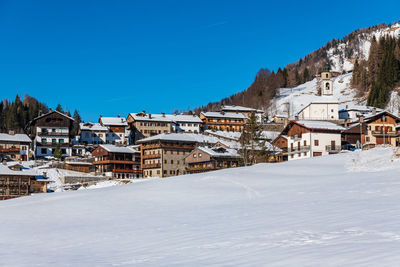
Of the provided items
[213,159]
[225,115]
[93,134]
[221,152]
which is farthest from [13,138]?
[225,115]

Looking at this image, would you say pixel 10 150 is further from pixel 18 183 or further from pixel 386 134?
pixel 386 134

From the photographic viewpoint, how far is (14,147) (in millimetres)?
101000

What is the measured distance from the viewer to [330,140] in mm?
78938

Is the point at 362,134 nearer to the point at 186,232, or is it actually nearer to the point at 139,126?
the point at 139,126

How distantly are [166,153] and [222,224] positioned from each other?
244 ft

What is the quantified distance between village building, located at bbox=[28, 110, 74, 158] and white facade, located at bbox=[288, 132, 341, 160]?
54438mm

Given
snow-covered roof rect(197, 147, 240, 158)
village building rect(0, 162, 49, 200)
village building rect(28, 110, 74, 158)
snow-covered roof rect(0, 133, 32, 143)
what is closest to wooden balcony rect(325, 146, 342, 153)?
snow-covered roof rect(197, 147, 240, 158)

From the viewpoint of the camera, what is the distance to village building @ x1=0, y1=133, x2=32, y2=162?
100062 millimetres

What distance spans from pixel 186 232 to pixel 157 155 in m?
75.0

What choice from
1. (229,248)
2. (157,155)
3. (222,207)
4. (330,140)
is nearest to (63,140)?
(157,155)

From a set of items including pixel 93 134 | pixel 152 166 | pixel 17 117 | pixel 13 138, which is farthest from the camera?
pixel 17 117

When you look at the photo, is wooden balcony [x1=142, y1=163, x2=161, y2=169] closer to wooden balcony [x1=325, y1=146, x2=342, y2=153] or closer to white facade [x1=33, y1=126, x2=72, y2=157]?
white facade [x1=33, y1=126, x2=72, y2=157]

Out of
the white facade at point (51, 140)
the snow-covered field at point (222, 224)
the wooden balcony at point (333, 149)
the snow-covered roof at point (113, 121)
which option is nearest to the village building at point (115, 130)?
the snow-covered roof at point (113, 121)

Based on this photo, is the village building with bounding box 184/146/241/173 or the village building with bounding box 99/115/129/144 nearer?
the village building with bounding box 184/146/241/173
